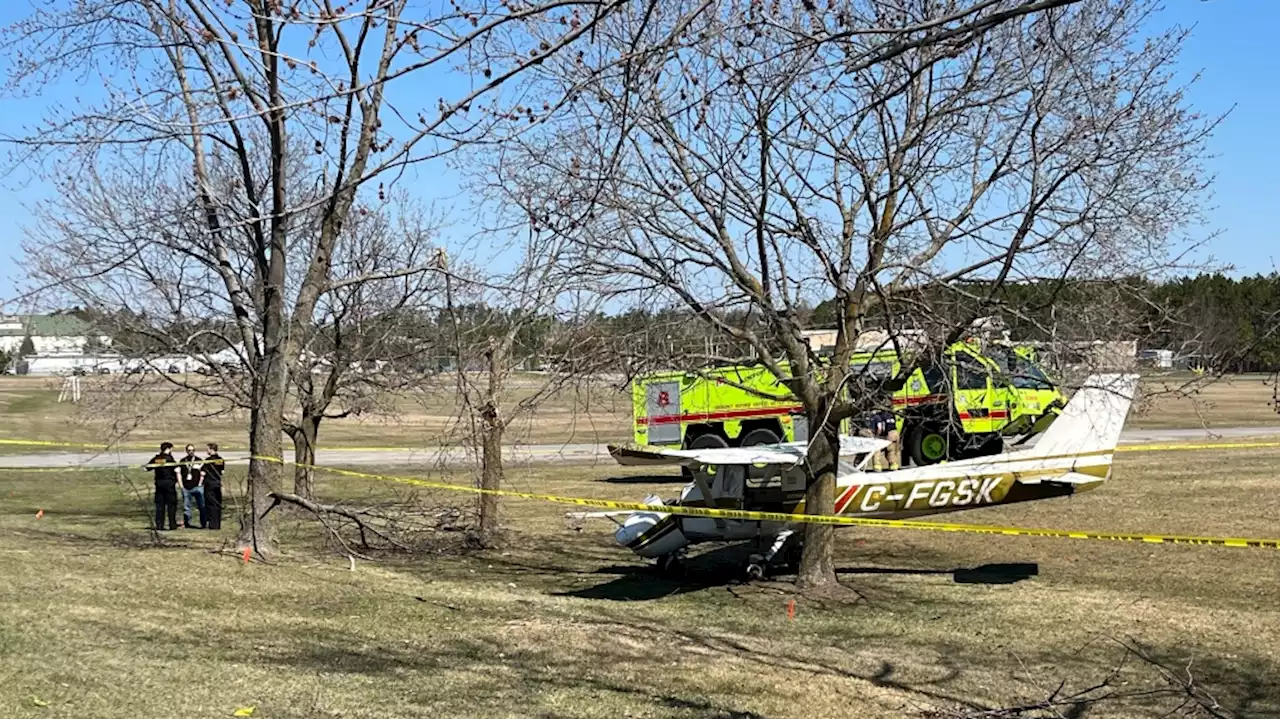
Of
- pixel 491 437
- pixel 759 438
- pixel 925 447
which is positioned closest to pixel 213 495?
pixel 491 437

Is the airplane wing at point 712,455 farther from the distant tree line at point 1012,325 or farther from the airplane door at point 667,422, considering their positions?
the airplane door at point 667,422

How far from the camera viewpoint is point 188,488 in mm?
17938

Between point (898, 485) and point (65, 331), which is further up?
point (65, 331)

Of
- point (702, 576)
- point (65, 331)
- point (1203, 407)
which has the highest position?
point (65, 331)

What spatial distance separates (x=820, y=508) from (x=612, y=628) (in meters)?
2.98

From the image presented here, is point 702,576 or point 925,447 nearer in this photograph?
point 702,576

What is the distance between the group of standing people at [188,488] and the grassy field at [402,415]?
29.8 inches

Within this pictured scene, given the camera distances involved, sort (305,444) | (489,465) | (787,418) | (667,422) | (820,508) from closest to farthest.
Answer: (820,508) → (489,465) → (305,444) → (787,418) → (667,422)

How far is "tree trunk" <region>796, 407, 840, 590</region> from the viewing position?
41.0ft

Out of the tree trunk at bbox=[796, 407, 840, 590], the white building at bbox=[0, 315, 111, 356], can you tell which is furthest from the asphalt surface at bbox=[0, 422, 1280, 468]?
the tree trunk at bbox=[796, 407, 840, 590]

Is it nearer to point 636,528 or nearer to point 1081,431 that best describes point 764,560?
point 636,528

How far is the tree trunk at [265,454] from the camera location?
1355 centimetres

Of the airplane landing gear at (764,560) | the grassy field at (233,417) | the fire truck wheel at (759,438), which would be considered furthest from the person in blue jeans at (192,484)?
the fire truck wheel at (759,438)

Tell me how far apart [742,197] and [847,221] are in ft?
3.33
